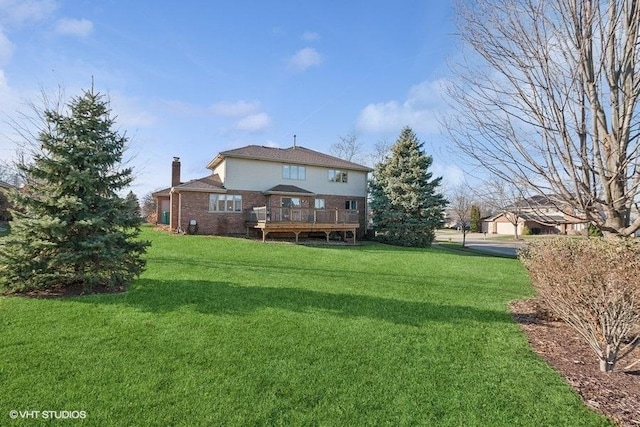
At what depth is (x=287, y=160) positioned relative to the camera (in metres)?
22.5

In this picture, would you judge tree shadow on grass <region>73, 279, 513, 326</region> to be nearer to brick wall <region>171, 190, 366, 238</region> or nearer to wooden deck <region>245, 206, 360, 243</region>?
wooden deck <region>245, 206, 360, 243</region>

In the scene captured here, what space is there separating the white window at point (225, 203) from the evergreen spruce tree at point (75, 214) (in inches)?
522

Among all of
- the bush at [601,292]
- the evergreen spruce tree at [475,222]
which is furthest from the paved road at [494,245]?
the bush at [601,292]

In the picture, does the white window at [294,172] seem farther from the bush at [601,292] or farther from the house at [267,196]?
the bush at [601,292]

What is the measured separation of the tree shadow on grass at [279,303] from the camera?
6020 mm

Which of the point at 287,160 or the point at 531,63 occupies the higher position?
the point at 287,160

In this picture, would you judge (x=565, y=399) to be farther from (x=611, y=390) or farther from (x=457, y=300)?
(x=457, y=300)

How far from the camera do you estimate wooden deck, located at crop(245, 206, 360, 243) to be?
1902 cm

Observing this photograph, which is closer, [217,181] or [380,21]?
[380,21]

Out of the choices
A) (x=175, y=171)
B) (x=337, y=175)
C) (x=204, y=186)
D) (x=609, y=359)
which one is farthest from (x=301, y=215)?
(x=609, y=359)

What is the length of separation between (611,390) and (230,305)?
5.65 m

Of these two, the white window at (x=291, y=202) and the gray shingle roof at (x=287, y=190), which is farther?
the white window at (x=291, y=202)

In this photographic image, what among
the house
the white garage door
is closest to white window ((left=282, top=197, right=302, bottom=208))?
the house

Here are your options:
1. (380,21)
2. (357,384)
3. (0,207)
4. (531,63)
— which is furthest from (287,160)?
(0,207)
